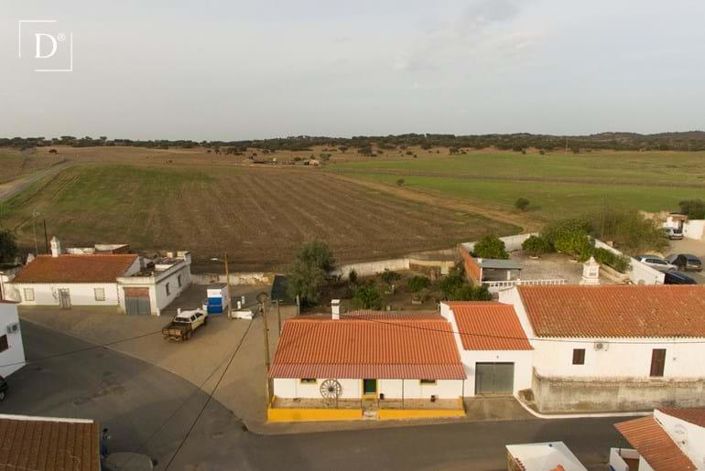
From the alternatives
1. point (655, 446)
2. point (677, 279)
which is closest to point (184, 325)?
point (655, 446)

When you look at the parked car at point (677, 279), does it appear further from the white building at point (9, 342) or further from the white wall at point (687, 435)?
the white building at point (9, 342)

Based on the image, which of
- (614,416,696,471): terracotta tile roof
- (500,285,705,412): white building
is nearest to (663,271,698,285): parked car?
(500,285,705,412): white building

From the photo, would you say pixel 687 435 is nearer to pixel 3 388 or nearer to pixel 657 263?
pixel 3 388

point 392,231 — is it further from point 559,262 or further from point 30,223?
point 30,223

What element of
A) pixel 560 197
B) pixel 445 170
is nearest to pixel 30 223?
pixel 560 197

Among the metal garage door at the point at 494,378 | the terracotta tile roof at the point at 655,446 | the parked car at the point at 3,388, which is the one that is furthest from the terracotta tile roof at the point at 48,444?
the terracotta tile roof at the point at 655,446

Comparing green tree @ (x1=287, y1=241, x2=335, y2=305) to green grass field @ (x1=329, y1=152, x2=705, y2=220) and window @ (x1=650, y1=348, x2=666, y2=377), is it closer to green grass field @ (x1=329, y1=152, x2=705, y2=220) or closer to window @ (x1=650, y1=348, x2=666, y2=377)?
window @ (x1=650, y1=348, x2=666, y2=377)

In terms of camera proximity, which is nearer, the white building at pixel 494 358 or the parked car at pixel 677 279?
the white building at pixel 494 358
